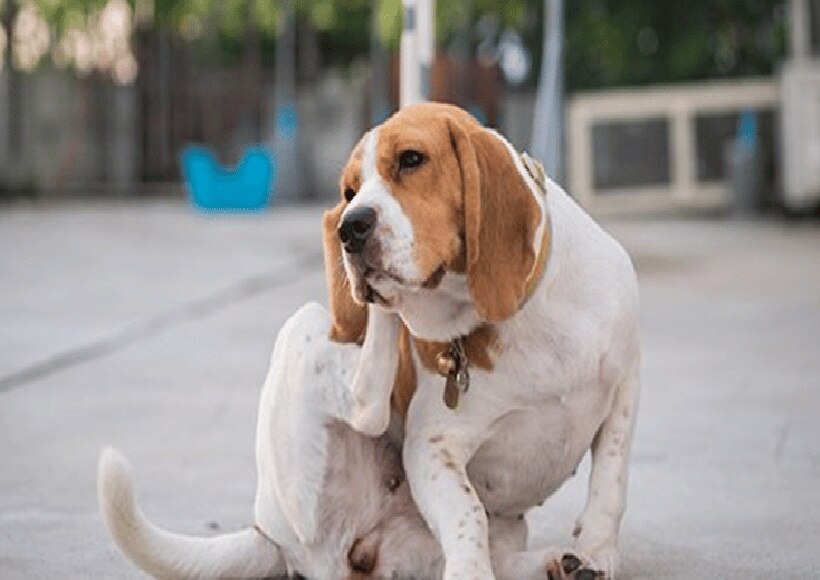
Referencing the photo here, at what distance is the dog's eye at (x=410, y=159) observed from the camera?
237cm

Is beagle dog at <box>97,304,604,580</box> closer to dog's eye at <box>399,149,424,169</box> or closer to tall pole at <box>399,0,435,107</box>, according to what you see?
dog's eye at <box>399,149,424,169</box>

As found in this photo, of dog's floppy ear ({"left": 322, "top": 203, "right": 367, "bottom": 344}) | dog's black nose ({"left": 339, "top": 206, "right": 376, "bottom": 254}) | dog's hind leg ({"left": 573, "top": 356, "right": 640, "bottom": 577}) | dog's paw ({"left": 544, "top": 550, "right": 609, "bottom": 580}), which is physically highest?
dog's black nose ({"left": 339, "top": 206, "right": 376, "bottom": 254})

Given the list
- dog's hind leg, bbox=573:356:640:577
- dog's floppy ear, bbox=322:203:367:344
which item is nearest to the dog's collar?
dog's floppy ear, bbox=322:203:367:344

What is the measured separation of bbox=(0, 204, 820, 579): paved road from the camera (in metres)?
3.18

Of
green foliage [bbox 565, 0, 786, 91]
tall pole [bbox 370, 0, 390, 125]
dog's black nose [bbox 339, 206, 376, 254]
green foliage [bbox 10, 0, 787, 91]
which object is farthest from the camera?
green foliage [bbox 565, 0, 786, 91]

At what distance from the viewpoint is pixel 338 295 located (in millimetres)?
2535

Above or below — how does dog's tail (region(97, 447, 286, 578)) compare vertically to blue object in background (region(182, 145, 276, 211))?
above

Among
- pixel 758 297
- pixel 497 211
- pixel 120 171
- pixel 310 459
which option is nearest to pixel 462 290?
pixel 497 211

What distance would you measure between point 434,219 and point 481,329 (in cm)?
25

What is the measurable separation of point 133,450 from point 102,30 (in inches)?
680

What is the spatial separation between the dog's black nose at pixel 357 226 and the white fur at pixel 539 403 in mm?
169

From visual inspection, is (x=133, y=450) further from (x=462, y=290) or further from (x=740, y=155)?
(x=740, y=155)

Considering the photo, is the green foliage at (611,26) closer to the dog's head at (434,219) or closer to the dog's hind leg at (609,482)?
the dog's hind leg at (609,482)

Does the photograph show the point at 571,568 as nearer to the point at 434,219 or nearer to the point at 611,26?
the point at 434,219
